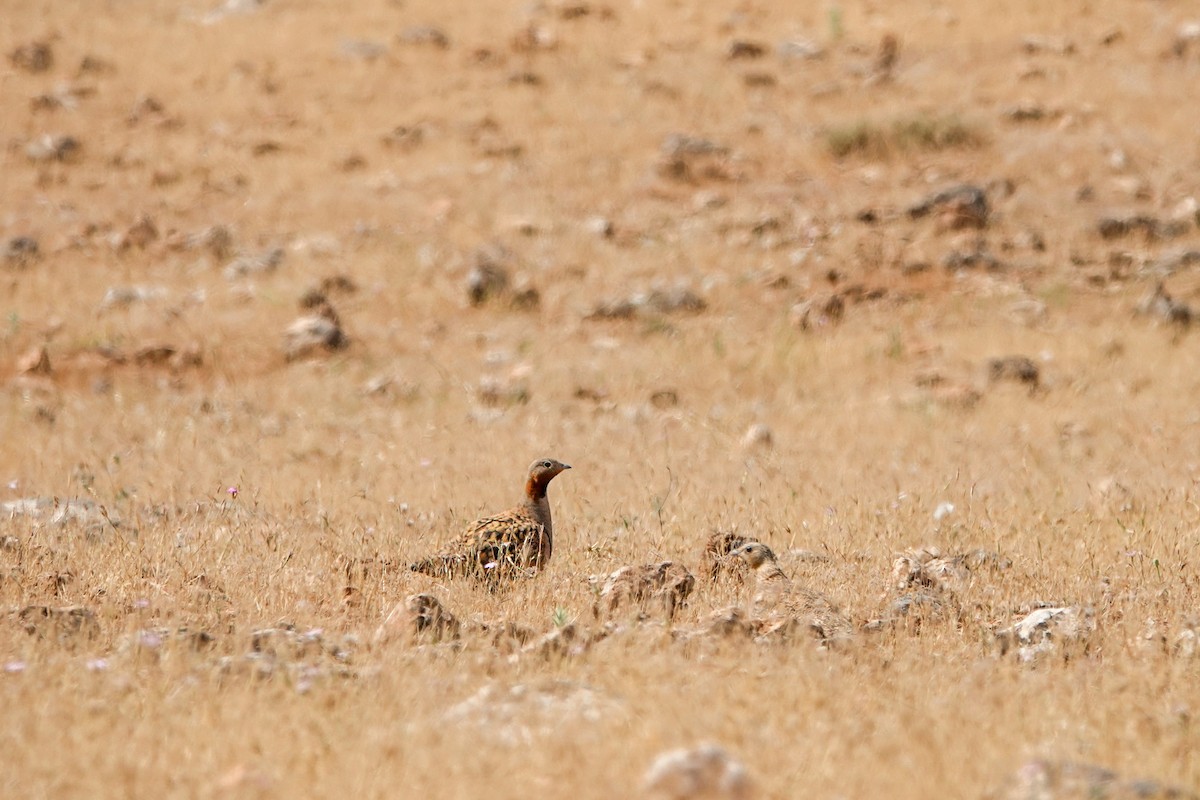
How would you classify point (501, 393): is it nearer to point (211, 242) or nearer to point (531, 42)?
point (211, 242)

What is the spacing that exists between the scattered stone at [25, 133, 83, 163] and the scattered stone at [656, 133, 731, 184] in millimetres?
8681

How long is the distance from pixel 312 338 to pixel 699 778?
1055 centimetres

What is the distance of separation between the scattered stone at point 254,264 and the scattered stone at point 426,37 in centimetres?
795

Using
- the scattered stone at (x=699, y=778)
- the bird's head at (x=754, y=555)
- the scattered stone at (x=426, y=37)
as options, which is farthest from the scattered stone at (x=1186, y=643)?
the scattered stone at (x=426, y=37)

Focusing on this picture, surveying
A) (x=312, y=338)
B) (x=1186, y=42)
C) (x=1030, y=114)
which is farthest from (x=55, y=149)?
(x=1186, y=42)

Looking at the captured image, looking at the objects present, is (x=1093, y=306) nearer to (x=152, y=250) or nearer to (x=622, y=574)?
(x=622, y=574)

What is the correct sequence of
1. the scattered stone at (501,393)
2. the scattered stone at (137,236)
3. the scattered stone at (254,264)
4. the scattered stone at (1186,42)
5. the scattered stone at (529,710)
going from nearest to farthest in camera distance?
the scattered stone at (529,710) < the scattered stone at (501,393) < the scattered stone at (254,264) < the scattered stone at (137,236) < the scattered stone at (1186,42)

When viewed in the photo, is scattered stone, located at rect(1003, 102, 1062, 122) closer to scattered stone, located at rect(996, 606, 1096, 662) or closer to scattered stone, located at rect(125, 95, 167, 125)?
scattered stone, located at rect(125, 95, 167, 125)

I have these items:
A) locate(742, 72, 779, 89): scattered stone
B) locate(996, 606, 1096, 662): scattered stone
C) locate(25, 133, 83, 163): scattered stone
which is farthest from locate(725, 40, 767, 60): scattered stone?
locate(996, 606, 1096, 662): scattered stone

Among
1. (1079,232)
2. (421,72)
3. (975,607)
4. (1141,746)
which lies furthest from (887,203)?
(1141,746)

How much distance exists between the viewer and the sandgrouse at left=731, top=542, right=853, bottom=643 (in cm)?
519

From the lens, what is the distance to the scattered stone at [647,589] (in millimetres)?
5449

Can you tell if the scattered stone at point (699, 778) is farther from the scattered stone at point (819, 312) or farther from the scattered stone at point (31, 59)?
the scattered stone at point (31, 59)

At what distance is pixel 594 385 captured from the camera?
12117mm
